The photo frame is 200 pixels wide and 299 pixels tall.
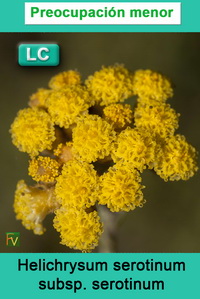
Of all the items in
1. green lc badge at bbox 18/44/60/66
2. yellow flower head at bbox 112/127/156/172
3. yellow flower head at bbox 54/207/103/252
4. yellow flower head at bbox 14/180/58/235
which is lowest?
yellow flower head at bbox 54/207/103/252

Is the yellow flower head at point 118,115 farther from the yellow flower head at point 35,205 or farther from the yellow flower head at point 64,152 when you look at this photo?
the yellow flower head at point 35,205

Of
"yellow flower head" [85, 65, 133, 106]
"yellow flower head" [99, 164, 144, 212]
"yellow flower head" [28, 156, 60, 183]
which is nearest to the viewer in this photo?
"yellow flower head" [99, 164, 144, 212]

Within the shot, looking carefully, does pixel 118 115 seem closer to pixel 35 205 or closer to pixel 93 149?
pixel 93 149

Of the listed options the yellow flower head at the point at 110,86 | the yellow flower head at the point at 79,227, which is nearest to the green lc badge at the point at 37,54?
the yellow flower head at the point at 110,86

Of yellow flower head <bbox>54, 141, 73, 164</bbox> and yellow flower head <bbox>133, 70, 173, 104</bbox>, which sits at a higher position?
yellow flower head <bbox>133, 70, 173, 104</bbox>

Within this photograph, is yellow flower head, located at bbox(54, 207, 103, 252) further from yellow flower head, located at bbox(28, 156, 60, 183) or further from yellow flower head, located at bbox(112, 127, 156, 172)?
yellow flower head, located at bbox(112, 127, 156, 172)

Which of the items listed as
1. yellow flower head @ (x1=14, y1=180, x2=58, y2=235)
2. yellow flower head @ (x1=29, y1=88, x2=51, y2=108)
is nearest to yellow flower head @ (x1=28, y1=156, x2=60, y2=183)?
yellow flower head @ (x1=14, y1=180, x2=58, y2=235)
